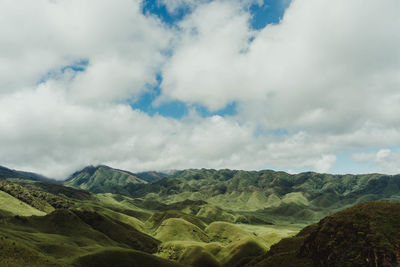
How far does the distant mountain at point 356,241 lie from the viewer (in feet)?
162

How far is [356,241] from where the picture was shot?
5391 centimetres

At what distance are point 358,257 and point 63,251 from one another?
11264cm

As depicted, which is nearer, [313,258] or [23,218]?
[313,258]

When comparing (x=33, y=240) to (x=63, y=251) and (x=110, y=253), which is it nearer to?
(x=63, y=251)

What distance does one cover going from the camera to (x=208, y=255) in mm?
163750

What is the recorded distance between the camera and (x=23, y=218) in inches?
6580

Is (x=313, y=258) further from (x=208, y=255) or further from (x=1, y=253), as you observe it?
(x=208, y=255)

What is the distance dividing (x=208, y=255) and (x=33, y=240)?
99373 millimetres

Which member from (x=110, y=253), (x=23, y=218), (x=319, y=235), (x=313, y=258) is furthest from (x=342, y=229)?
(x=23, y=218)

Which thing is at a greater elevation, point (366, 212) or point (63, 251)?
point (366, 212)

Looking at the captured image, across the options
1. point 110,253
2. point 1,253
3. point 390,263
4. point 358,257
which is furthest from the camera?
point 110,253

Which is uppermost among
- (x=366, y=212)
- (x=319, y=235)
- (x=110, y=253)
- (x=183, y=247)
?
(x=366, y=212)

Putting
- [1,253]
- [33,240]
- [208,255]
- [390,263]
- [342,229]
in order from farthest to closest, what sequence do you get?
[208,255] → [33,240] → [1,253] → [342,229] → [390,263]

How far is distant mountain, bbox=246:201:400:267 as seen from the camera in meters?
49.4
